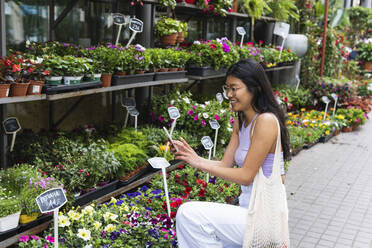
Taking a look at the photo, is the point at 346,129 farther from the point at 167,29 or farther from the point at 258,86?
the point at 258,86

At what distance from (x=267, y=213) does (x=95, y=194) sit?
1.91 m

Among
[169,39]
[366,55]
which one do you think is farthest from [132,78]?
[366,55]

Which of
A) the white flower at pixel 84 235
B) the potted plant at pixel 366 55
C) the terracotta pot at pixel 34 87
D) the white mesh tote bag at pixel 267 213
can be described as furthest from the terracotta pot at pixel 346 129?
the potted plant at pixel 366 55

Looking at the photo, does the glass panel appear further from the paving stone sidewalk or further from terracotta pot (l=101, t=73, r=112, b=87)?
the paving stone sidewalk

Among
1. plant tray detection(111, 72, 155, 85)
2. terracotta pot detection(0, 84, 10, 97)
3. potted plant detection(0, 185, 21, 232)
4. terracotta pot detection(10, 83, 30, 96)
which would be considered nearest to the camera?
potted plant detection(0, 185, 21, 232)

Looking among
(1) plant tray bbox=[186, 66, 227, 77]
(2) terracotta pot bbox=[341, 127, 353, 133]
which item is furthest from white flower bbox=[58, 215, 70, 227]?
(2) terracotta pot bbox=[341, 127, 353, 133]

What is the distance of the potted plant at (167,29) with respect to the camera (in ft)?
18.6

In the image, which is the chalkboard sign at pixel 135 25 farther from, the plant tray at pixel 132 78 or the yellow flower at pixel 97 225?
the yellow flower at pixel 97 225

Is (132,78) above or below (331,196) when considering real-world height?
above

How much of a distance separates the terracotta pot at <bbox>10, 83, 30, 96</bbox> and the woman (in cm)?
158

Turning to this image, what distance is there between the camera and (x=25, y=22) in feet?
16.4

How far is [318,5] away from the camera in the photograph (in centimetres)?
1129

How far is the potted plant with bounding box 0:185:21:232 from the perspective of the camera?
2.95 metres

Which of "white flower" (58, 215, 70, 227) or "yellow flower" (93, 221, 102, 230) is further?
"yellow flower" (93, 221, 102, 230)
